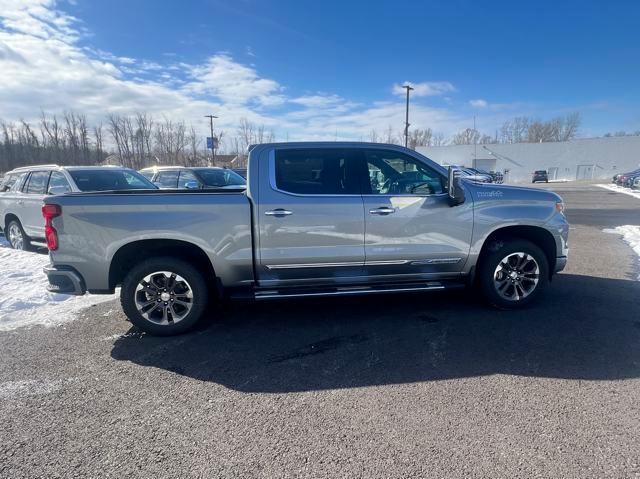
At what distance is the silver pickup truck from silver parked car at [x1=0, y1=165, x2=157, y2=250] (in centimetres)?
421

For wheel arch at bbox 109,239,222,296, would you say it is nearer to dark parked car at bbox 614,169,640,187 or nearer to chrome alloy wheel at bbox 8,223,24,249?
chrome alloy wheel at bbox 8,223,24,249

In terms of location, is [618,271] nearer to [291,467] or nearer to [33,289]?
[291,467]

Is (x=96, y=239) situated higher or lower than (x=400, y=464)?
higher

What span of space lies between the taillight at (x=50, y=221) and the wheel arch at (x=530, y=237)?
465 cm

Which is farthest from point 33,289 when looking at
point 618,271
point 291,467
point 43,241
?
point 618,271

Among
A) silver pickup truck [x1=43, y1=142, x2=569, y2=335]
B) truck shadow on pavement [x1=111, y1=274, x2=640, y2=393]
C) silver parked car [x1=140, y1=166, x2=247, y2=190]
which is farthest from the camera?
silver parked car [x1=140, y1=166, x2=247, y2=190]

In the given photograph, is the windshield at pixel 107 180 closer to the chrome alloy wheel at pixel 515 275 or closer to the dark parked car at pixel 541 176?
the chrome alloy wheel at pixel 515 275

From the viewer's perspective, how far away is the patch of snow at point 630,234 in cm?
815

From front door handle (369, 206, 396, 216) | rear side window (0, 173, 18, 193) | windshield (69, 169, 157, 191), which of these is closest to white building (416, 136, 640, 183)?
windshield (69, 169, 157, 191)

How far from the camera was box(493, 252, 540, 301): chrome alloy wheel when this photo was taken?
4.50m

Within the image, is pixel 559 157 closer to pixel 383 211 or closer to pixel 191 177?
pixel 191 177

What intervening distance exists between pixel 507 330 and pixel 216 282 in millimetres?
3170

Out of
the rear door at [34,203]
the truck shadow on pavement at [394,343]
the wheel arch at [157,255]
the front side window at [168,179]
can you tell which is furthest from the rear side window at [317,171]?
the front side window at [168,179]

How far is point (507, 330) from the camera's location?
3971 millimetres
